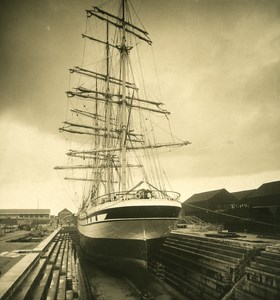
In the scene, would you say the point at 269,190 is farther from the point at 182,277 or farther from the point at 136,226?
the point at 136,226

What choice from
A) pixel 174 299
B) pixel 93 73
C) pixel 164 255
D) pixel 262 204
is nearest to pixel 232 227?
pixel 262 204

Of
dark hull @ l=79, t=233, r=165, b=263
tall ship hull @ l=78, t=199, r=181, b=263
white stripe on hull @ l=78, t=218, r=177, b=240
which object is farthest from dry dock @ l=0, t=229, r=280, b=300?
white stripe on hull @ l=78, t=218, r=177, b=240

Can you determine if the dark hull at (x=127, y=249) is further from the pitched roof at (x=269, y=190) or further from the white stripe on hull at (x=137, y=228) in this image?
the pitched roof at (x=269, y=190)

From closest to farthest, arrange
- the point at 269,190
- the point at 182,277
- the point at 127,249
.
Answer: the point at 127,249, the point at 182,277, the point at 269,190

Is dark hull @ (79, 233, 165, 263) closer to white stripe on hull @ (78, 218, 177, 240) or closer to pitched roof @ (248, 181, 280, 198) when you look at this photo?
white stripe on hull @ (78, 218, 177, 240)

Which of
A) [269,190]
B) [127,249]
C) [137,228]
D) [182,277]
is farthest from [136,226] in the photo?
[269,190]

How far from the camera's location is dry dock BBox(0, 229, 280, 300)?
8.81 meters

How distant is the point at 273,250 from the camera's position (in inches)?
413

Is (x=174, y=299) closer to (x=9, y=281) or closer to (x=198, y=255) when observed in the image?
(x=198, y=255)

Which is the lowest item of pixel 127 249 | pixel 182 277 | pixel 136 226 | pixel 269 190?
pixel 182 277

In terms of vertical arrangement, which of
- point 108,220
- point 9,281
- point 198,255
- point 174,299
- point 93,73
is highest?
point 93,73

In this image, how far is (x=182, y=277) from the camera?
14977 millimetres

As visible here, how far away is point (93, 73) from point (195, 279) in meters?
22.0

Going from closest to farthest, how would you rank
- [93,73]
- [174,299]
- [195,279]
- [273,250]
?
[273,250] < [174,299] < [195,279] < [93,73]
